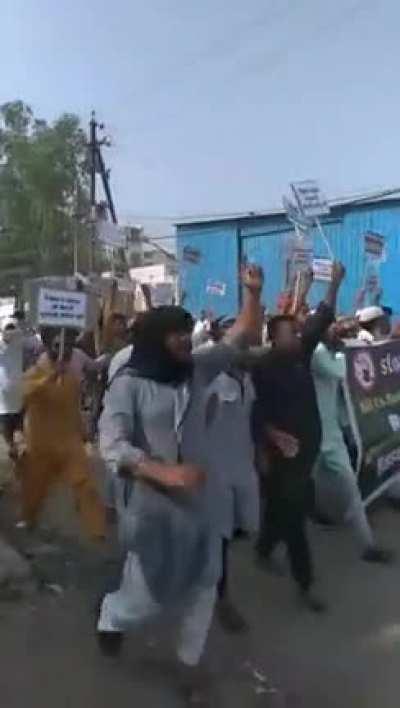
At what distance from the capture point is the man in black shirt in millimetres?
5578

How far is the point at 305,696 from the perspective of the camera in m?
4.25

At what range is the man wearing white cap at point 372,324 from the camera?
27.8ft

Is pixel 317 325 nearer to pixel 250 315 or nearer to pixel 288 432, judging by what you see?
pixel 288 432

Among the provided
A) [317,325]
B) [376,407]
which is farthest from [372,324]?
[317,325]

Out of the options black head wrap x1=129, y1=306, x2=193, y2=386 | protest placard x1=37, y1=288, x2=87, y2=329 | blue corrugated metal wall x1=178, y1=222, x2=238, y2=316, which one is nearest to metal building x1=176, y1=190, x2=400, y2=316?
blue corrugated metal wall x1=178, y1=222, x2=238, y2=316

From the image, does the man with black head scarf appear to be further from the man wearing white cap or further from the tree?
the tree

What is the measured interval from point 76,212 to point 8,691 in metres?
42.0

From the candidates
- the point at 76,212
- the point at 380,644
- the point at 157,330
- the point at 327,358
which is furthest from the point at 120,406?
the point at 76,212

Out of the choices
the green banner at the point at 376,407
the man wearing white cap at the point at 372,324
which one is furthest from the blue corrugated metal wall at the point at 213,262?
the green banner at the point at 376,407

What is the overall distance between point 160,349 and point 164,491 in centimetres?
54

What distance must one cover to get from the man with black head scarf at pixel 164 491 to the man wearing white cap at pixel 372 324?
4.35 m

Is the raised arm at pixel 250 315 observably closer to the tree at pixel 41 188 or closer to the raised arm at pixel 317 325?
the raised arm at pixel 317 325

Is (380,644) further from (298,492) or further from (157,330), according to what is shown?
(157,330)

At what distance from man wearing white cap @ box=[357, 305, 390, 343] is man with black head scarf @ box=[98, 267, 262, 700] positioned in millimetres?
4347
